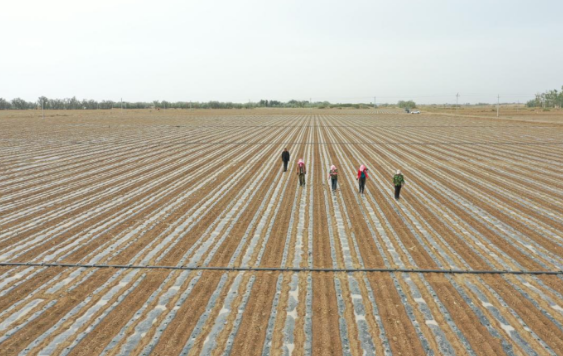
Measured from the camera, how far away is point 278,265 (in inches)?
311

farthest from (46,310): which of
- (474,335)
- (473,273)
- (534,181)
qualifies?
(534,181)

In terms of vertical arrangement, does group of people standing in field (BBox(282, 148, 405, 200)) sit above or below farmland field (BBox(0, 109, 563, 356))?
above

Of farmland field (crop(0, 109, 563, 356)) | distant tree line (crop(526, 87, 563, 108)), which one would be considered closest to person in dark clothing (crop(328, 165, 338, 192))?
farmland field (crop(0, 109, 563, 356))

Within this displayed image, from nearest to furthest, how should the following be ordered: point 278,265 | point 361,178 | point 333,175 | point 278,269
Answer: point 278,269, point 278,265, point 361,178, point 333,175

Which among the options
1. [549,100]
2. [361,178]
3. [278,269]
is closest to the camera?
[278,269]

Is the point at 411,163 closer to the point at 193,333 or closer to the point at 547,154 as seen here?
the point at 547,154

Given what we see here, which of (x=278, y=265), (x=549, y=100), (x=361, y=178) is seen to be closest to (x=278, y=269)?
(x=278, y=265)

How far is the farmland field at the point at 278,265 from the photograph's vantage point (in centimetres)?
557

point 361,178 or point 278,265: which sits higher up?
point 361,178

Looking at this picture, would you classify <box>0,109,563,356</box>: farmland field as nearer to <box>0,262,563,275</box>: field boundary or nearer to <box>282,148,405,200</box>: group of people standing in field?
<box>0,262,563,275</box>: field boundary

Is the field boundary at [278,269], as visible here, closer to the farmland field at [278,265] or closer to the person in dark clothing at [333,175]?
Result: the farmland field at [278,265]

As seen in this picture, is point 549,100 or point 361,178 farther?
point 549,100

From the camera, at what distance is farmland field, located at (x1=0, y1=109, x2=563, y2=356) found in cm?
557

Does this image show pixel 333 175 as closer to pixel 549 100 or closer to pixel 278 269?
pixel 278 269
